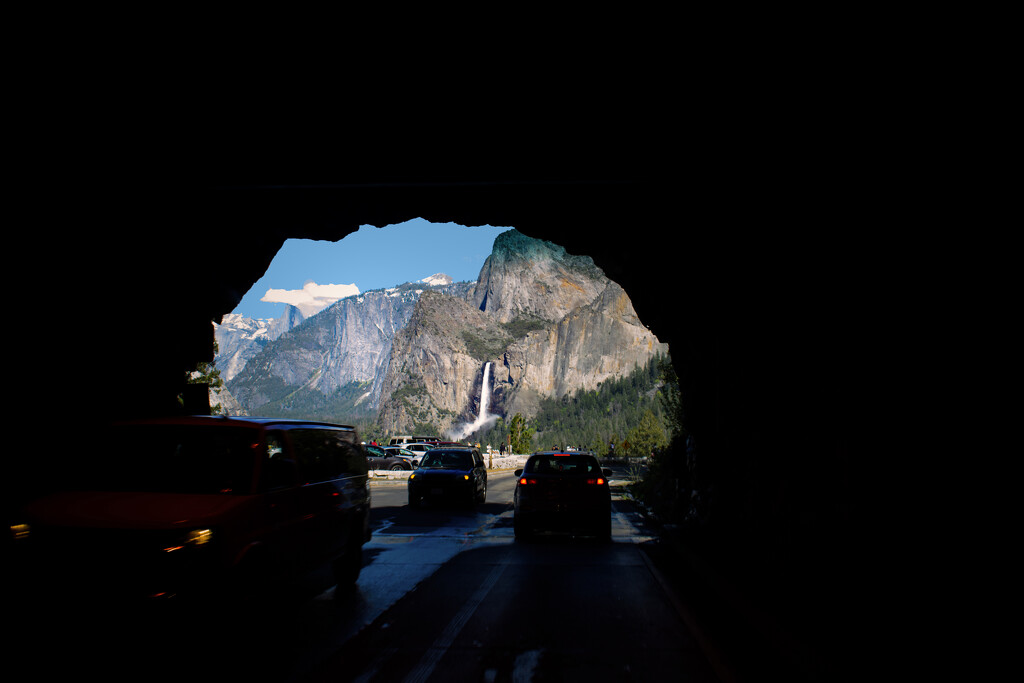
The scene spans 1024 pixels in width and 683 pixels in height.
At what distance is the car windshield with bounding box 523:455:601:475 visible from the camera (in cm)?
1200

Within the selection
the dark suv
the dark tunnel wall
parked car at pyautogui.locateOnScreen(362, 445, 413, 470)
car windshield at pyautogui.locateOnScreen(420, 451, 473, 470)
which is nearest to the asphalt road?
the dark suv

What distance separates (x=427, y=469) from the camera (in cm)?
1839

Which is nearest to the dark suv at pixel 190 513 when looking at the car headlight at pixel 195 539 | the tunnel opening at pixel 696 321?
the car headlight at pixel 195 539

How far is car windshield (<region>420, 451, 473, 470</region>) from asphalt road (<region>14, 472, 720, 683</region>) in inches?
378

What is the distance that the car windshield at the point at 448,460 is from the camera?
1886cm

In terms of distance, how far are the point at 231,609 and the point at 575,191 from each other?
34.2ft


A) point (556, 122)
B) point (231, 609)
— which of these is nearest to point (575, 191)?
point (556, 122)

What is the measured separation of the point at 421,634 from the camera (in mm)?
5562

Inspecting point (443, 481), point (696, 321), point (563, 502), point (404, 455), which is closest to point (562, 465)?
point (563, 502)

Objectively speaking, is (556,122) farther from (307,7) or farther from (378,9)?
(307,7)

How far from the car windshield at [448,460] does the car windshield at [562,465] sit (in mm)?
6837

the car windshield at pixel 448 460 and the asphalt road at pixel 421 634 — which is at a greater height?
the car windshield at pixel 448 460

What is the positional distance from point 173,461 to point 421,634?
2.65 m

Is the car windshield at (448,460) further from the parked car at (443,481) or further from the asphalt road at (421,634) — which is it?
the asphalt road at (421,634)
